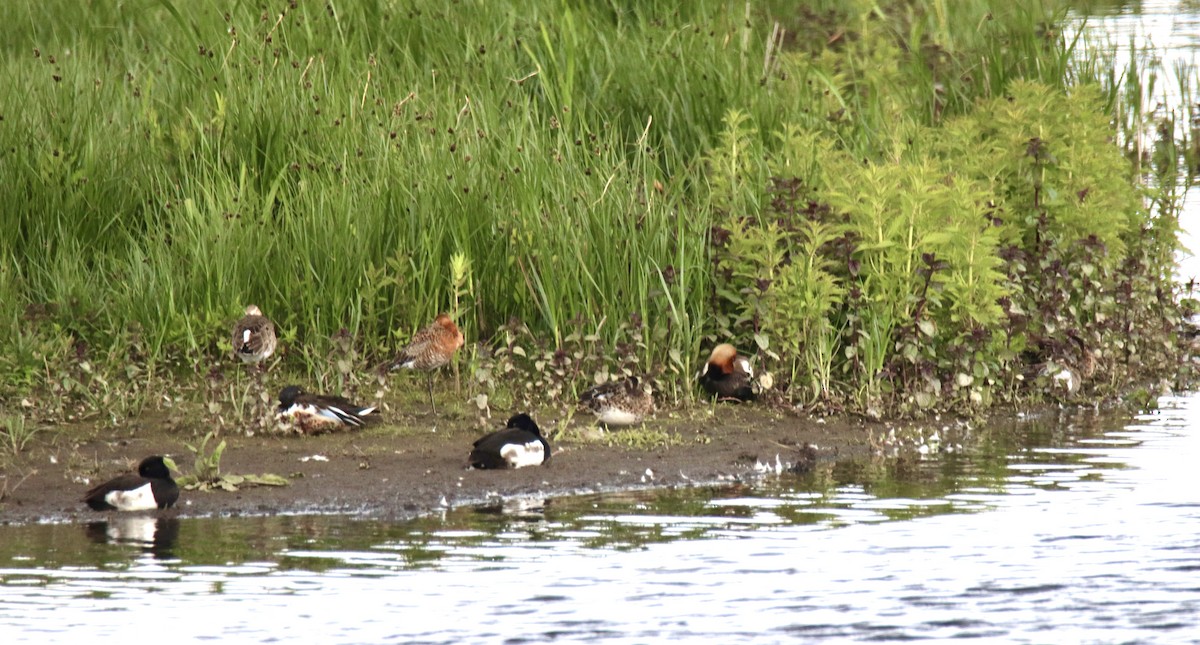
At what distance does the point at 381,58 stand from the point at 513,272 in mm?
2858

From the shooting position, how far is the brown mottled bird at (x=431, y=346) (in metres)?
10.1

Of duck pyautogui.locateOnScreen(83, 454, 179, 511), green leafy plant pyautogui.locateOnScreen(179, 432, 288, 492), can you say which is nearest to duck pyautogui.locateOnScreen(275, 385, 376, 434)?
green leafy plant pyautogui.locateOnScreen(179, 432, 288, 492)

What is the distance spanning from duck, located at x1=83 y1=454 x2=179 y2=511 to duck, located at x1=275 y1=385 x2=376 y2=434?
1267mm

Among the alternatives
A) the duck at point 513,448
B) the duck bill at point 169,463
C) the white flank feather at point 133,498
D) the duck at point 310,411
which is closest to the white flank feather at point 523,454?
the duck at point 513,448

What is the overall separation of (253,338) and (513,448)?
1.76 metres

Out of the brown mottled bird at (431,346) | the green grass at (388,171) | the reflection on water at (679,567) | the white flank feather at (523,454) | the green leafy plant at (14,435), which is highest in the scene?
the green grass at (388,171)

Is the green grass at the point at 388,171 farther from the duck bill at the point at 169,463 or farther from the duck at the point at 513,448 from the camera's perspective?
the duck bill at the point at 169,463

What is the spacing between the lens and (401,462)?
947cm

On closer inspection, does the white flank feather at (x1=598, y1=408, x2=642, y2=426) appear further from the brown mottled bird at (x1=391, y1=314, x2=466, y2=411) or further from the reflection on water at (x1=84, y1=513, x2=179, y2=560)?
the reflection on water at (x1=84, y1=513, x2=179, y2=560)

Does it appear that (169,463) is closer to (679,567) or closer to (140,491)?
(140,491)

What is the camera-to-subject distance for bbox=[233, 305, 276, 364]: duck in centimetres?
991

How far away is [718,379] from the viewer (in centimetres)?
1060

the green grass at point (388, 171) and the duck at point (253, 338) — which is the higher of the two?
the green grass at point (388, 171)

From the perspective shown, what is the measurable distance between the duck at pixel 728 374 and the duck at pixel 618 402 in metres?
0.56
